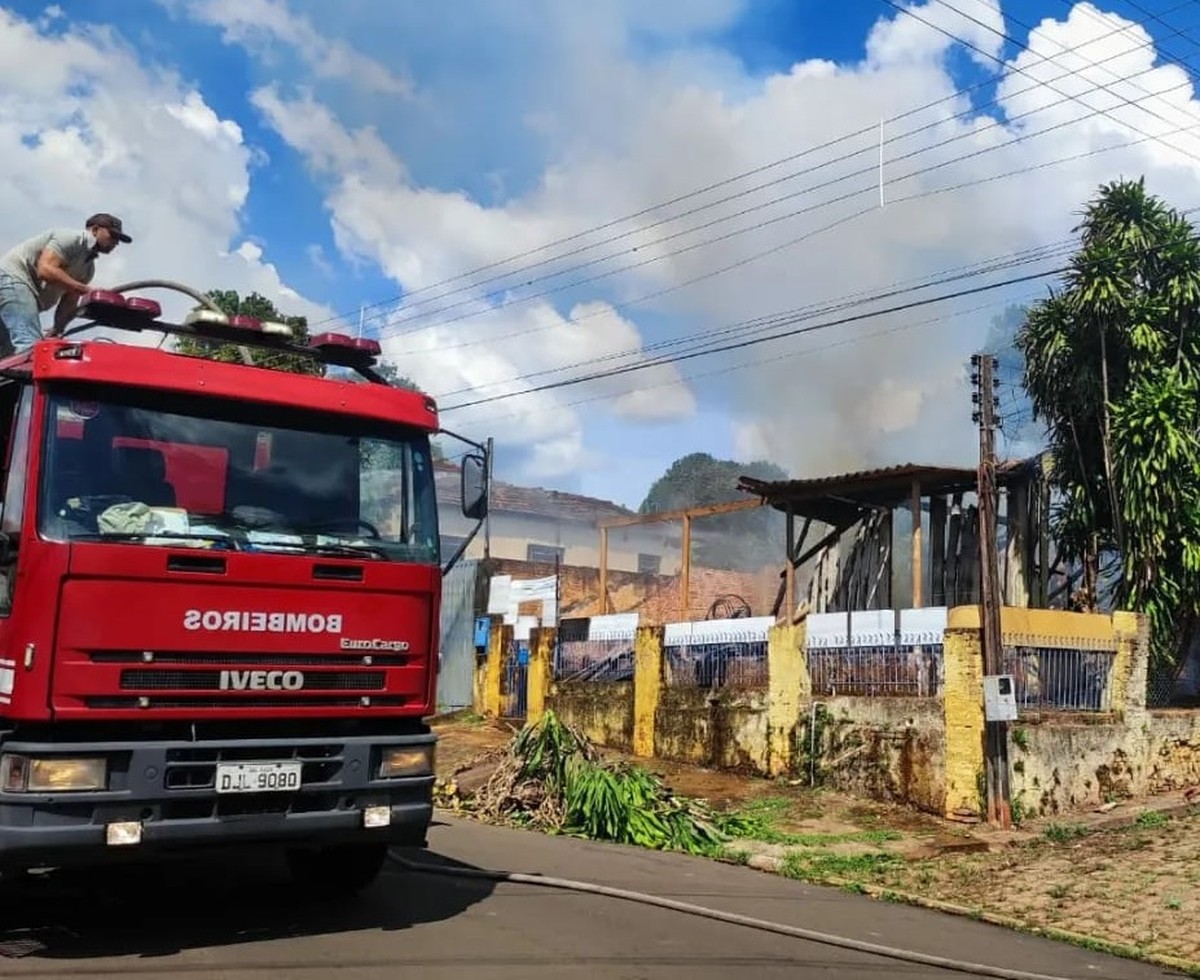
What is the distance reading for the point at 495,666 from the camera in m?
19.8

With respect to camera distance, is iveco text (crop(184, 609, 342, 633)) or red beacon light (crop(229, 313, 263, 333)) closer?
iveco text (crop(184, 609, 342, 633))

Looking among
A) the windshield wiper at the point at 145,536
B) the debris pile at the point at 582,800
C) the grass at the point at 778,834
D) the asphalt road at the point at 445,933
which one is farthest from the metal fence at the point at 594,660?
the windshield wiper at the point at 145,536

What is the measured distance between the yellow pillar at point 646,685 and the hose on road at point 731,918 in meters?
7.81

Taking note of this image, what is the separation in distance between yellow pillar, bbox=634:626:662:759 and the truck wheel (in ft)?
30.1

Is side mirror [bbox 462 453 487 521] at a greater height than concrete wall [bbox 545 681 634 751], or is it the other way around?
side mirror [bbox 462 453 487 521]

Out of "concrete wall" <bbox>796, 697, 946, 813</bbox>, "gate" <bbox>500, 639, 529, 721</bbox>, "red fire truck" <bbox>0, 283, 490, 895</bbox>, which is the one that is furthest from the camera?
"gate" <bbox>500, 639, 529, 721</bbox>

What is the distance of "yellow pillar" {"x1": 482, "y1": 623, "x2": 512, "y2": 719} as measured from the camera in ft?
64.8

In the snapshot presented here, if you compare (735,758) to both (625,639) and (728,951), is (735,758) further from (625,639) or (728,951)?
(728,951)

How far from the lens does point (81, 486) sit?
539cm

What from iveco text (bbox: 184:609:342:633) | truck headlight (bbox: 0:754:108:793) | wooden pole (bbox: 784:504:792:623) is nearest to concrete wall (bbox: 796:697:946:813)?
wooden pole (bbox: 784:504:792:623)

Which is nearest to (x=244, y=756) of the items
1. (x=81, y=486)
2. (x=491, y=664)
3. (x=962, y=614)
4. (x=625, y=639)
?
(x=81, y=486)

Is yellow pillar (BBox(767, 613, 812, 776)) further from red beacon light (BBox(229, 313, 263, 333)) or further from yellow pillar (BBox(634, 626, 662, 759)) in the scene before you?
red beacon light (BBox(229, 313, 263, 333))

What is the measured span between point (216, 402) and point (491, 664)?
1454 cm

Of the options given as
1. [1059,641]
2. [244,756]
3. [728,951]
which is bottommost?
[728,951]
